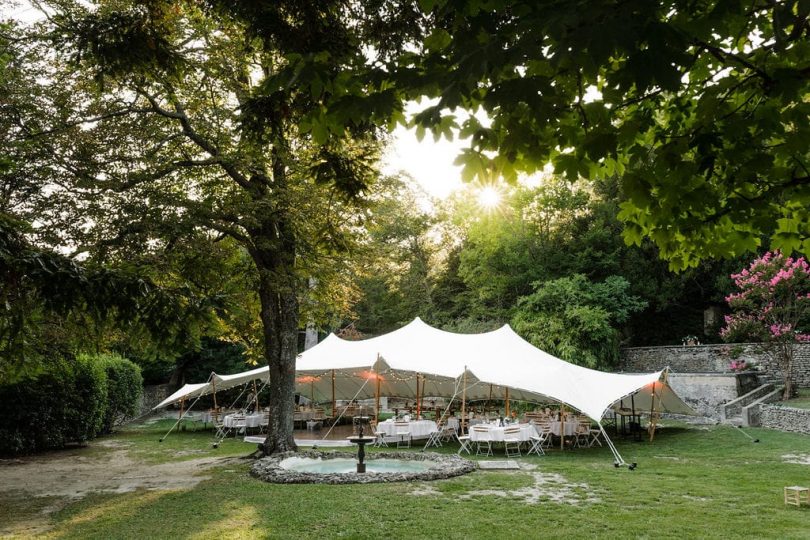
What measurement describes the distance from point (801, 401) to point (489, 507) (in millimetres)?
14109

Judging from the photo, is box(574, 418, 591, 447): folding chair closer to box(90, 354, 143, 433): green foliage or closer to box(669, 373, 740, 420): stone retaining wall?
box(669, 373, 740, 420): stone retaining wall

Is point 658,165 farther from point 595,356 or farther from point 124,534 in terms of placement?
point 595,356

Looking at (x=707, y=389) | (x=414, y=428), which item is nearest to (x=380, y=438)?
(x=414, y=428)

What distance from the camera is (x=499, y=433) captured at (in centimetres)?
1285

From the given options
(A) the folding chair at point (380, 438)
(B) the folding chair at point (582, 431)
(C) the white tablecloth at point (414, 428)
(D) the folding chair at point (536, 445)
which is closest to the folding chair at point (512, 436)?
(D) the folding chair at point (536, 445)

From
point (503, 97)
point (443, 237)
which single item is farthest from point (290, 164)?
point (443, 237)

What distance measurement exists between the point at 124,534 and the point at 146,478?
4361 mm

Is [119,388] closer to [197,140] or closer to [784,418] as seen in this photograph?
[197,140]

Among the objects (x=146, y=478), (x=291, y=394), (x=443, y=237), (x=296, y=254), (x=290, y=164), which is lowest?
(x=146, y=478)

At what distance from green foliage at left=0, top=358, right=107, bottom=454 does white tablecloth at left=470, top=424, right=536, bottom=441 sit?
29.8 ft

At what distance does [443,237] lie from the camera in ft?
116

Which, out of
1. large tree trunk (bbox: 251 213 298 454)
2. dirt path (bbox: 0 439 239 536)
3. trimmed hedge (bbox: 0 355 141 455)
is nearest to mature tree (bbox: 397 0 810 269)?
dirt path (bbox: 0 439 239 536)

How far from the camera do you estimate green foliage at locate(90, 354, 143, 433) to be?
748 inches

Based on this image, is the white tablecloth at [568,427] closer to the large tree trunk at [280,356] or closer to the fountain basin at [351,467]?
the fountain basin at [351,467]
